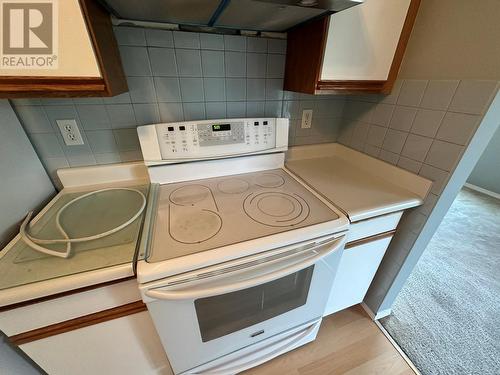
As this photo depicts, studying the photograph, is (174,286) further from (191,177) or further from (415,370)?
(415,370)

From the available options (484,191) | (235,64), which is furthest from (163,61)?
(484,191)

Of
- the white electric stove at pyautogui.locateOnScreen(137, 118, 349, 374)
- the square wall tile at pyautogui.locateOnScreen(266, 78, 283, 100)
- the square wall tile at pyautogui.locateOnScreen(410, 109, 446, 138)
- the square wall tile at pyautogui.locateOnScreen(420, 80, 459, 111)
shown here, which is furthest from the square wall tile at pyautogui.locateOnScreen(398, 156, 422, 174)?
the square wall tile at pyautogui.locateOnScreen(266, 78, 283, 100)

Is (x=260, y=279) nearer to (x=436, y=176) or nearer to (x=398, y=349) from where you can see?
(x=436, y=176)

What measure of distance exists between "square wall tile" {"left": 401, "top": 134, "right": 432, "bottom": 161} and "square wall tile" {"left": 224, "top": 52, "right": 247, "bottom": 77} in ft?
2.78

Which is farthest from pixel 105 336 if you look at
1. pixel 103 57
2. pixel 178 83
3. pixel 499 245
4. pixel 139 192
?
pixel 499 245

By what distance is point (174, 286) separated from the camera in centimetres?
61

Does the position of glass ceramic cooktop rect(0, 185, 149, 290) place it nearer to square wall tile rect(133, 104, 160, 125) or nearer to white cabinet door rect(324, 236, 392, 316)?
square wall tile rect(133, 104, 160, 125)

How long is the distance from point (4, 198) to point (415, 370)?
6.49ft

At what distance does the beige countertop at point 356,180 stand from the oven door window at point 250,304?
14.0 inches

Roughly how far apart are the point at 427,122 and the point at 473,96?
0.16 metres

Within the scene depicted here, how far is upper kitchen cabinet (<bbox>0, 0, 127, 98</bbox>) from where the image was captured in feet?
1.81

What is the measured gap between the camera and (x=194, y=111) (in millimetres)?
1023

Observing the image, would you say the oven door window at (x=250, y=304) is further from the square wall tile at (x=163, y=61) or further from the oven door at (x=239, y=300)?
the square wall tile at (x=163, y=61)

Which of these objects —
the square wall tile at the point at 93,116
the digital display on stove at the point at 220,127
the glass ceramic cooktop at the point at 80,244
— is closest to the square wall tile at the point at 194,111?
the digital display on stove at the point at 220,127
